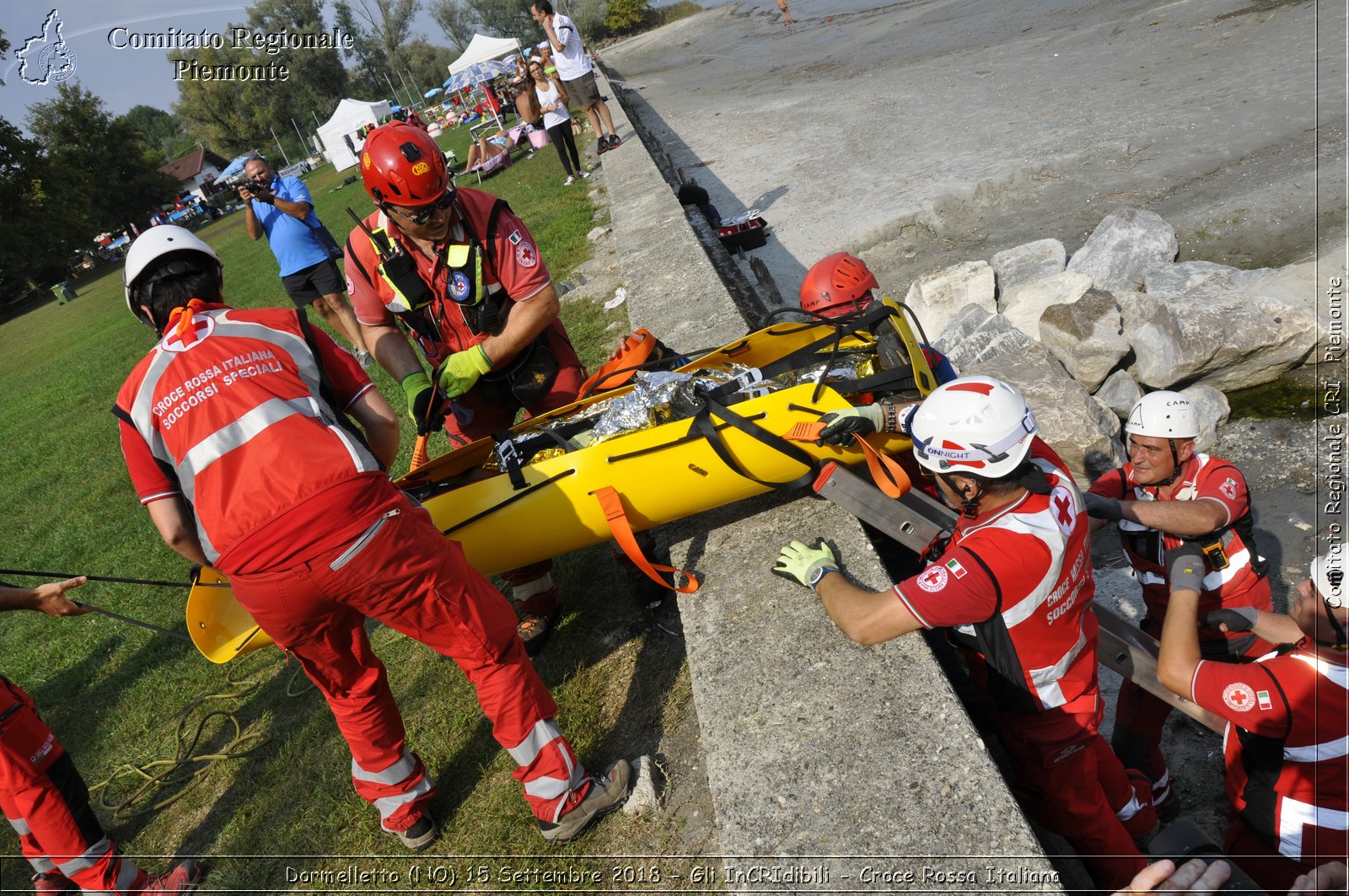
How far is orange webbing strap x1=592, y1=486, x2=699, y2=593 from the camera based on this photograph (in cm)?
338

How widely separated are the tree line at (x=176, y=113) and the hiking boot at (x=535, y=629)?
36.4 meters

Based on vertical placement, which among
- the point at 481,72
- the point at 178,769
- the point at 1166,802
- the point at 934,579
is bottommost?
the point at 1166,802

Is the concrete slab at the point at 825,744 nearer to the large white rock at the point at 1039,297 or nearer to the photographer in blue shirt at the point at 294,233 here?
the large white rock at the point at 1039,297

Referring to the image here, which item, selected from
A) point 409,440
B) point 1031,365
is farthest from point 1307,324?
point 409,440

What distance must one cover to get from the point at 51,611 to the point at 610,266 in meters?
5.99

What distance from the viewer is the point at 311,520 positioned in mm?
2490

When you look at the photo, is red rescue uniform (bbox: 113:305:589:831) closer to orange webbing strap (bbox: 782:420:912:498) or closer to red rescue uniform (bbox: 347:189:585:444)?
red rescue uniform (bbox: 347:189:585:444)

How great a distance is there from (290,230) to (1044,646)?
763cm

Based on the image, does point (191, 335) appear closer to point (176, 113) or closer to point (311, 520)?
point (311, 520)

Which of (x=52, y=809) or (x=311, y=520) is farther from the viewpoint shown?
(x=52, y=809)

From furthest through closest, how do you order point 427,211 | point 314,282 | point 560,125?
point 560,125, point 314,282, point 427,211

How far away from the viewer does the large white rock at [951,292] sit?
6250 mm

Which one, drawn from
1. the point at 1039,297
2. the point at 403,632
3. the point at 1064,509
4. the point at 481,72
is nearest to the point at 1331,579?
the point at 1064,509

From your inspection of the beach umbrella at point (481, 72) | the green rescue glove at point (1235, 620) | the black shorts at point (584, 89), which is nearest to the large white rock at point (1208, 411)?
the green rescue glove at point (1235, 620)
